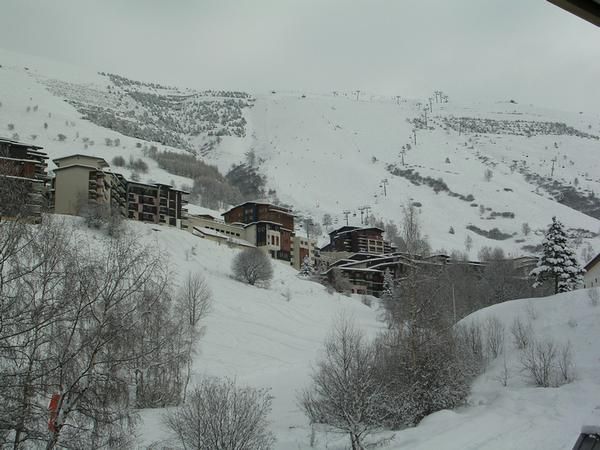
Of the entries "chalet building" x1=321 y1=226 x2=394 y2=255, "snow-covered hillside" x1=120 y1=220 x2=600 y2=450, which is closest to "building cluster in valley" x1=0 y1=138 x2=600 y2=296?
"chalet building" x1=321 y1=226 x2=394 y2=255

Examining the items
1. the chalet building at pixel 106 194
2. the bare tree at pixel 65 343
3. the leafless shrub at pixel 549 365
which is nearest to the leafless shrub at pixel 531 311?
Result: the leafless shrub at pixel 549 365

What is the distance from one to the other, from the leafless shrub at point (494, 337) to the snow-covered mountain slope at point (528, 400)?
51 cm

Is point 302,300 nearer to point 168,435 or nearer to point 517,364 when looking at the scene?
point 517,364

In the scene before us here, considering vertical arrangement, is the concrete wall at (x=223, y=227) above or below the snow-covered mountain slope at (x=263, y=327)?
above

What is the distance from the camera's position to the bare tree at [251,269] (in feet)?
246

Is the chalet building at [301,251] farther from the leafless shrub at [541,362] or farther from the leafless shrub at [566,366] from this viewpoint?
the leafless shrub at [566,366]

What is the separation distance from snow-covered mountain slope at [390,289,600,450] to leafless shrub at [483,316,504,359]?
20.2 inches

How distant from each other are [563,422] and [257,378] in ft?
70.4

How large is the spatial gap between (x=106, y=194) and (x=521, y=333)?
65187 mm

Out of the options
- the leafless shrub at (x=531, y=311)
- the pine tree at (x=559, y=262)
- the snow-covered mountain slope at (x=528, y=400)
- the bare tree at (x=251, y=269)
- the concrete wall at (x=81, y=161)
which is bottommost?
the snow-covered mountain slope at (x=528, y=400)

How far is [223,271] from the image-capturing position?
7656 centimetres

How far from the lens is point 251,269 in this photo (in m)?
75.1

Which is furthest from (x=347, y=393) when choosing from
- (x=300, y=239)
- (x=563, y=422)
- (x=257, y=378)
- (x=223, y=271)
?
(x=300, y=239)

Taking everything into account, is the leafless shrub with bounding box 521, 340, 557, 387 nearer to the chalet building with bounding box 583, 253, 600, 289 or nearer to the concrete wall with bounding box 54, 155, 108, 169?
the chalet building with bounding box 583, 253, 600, 289
